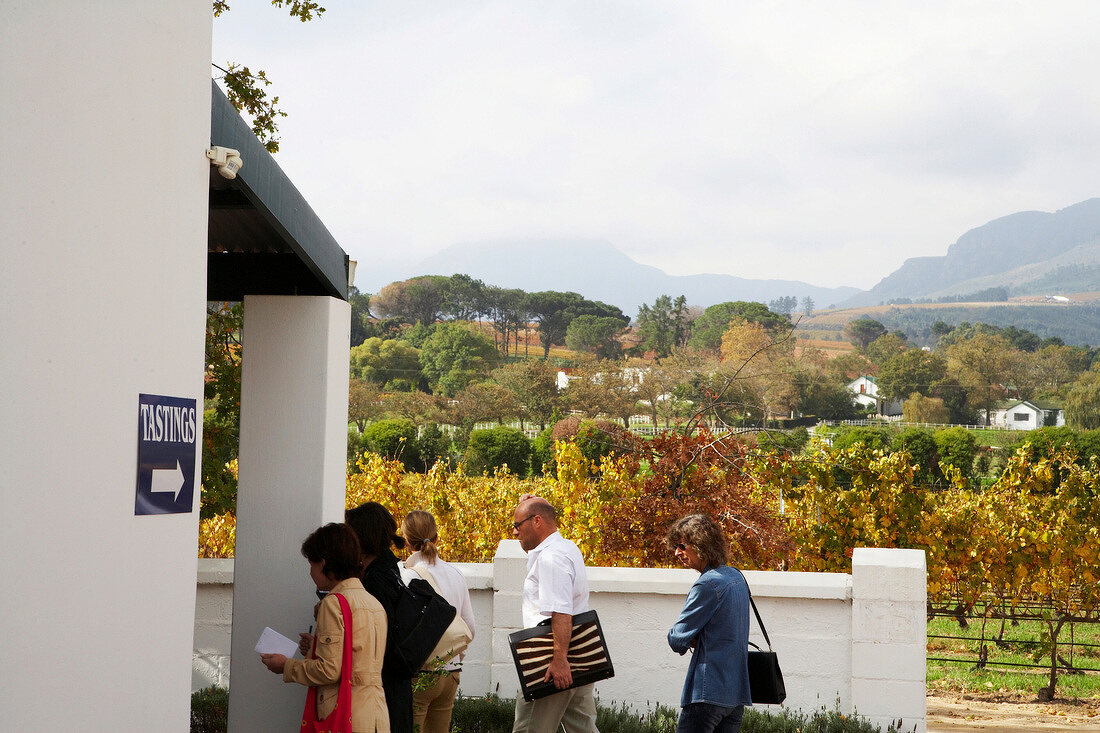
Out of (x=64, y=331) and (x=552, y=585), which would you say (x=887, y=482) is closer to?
(x=552, y=585)

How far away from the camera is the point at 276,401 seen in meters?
4.41

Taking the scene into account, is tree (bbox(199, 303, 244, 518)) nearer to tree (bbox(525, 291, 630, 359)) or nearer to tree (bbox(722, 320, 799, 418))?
tree (bbox(722, 320, 799, 418))

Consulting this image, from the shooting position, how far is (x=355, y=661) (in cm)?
336

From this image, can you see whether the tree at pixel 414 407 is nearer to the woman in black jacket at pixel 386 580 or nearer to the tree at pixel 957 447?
the tree at pixel 957 447

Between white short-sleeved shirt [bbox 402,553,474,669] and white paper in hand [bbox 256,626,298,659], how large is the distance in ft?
3.52

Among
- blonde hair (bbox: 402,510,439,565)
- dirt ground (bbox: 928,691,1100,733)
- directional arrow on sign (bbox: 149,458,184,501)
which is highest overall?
directional arrow on sign (bbox: 149,458,184,501)

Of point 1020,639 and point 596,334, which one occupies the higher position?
point 596,334

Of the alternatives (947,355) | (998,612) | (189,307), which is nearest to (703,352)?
(947,355)

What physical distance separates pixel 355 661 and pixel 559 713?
1.51m

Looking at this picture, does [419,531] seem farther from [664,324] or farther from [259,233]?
[664,324]

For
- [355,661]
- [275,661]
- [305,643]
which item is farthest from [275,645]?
[355,661]

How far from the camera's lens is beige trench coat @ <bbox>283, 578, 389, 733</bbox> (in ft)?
10.8

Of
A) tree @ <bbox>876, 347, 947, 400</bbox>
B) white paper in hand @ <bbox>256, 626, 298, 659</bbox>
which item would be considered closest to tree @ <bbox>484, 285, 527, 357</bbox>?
tree @ <bbox>876, 347, 947, 400</bbox>

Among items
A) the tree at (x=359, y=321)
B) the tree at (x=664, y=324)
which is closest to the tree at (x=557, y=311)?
the tree at (x=664, y=324)
